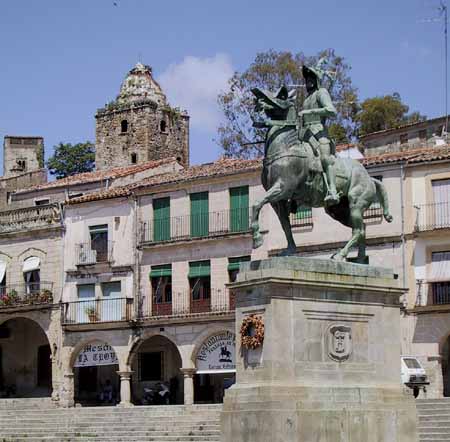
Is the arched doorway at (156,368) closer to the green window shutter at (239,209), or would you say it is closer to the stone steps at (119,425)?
the green window shutter at (239,209)

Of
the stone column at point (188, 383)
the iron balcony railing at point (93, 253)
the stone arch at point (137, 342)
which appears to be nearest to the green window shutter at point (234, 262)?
the stone arch at point (137, 342)

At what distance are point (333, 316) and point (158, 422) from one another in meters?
19.1

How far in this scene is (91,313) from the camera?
173ft

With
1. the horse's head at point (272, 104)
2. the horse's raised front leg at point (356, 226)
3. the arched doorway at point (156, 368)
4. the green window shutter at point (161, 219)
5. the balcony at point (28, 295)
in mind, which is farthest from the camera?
the balcony at point (28, 295)

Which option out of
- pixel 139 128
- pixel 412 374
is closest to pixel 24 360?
pixel 139 128

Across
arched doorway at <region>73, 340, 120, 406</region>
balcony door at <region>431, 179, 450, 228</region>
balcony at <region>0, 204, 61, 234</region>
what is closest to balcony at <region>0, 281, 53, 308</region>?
balcony at <region>0, 204, 61, 234</region>

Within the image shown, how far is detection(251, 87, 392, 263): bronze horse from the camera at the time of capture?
23.3 meters

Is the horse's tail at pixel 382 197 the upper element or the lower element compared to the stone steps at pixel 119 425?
upper

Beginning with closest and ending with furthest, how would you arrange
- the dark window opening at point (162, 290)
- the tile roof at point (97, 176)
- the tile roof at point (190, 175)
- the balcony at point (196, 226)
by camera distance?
the balcony at point (196, 226), the tile roof at point (190, 175), the dark window opening at point (162, 290), the tile roof at point (97, 176)

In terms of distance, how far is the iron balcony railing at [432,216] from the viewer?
147 feet

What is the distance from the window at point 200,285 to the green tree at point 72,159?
29647 mm

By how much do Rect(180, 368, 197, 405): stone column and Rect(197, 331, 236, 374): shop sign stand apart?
0.39 meters

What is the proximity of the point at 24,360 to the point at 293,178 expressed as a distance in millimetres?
36867

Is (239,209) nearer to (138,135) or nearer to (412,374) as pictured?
(412,374)
